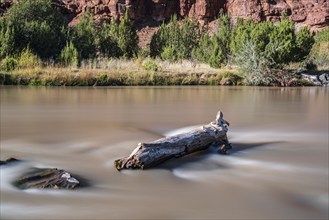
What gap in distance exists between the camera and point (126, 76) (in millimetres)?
18281

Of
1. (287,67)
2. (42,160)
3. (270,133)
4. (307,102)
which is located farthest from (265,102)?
(287,67)

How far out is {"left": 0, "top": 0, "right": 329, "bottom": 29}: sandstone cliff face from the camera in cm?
5909

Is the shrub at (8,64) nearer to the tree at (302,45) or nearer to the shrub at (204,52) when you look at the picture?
the shrub at (204,52)

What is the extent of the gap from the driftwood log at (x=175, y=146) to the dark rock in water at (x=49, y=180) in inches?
26.8

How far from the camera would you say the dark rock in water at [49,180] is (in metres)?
3.80

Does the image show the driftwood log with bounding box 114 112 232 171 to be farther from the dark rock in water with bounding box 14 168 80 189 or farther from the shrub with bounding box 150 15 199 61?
the shrub with bounding box 150 15 199 61

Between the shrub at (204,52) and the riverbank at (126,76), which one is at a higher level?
the shrub at (204,52)

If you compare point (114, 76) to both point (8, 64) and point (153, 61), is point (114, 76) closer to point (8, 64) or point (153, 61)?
point (8, 64)

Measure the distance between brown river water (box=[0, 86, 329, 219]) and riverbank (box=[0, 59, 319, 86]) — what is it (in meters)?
8.30

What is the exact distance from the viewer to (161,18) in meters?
62.7

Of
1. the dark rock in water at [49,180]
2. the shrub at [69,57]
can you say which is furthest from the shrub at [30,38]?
the dark rock in water at [49,180]

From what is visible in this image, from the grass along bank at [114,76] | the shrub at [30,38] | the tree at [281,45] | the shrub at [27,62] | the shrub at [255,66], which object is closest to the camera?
the grass along bank at [114,76]

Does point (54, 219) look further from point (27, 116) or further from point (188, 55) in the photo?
point (188, 55)

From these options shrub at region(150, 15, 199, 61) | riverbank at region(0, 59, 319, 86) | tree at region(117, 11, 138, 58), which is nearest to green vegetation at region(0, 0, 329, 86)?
riverbank at region(0, 59, 319, 86)
